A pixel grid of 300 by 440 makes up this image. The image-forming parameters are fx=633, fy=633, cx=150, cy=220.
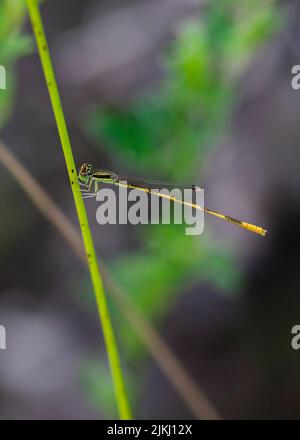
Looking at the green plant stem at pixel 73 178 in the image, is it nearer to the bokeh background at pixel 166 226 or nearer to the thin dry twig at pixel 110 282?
the thin dry twig at pixel 110 282

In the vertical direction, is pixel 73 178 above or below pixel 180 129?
below

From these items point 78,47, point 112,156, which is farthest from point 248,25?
point 78,47

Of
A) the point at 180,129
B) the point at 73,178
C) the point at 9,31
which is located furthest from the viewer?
the point at 180,129

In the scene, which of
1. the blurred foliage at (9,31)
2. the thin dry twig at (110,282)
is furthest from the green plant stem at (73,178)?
the blurred foliage at (9,31)

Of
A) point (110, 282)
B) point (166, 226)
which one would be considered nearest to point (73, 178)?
point (110, 282)

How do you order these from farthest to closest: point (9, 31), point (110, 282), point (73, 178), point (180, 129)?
point (180, 129), point (9, 31), point (110, 282), point (73, 178)

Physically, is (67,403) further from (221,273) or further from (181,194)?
(181,194)

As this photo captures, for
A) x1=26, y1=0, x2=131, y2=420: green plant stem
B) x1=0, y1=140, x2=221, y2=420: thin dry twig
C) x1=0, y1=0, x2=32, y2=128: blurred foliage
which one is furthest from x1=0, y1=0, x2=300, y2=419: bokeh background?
x1=26, y1=0, x2=131, y2=420: green plant stem

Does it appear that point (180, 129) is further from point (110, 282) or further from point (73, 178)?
point (73, 178)
